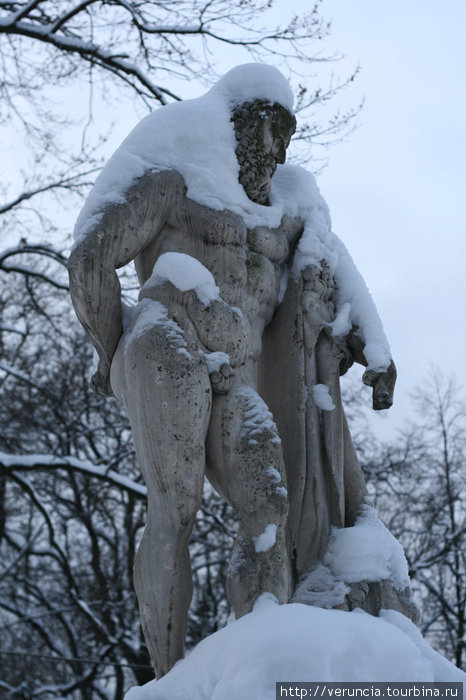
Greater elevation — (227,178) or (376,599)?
(227,178)

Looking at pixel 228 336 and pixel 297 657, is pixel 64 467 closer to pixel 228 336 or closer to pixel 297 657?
pixel 228 336

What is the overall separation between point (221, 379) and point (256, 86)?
1244 mm

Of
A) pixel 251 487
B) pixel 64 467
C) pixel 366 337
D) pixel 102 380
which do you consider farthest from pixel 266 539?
pixel 64 467

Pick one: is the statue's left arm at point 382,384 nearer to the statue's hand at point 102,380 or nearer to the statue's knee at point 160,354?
the statue's knee at point 160,354

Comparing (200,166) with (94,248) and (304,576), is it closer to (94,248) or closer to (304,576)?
(94,248)

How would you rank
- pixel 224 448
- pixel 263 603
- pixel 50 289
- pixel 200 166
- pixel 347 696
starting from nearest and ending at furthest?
pixel 347 696, pixel 263 603, pixel 224 448, pixel 200 166, pixel 50 289

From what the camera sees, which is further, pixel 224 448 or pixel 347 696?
pixel 224 448

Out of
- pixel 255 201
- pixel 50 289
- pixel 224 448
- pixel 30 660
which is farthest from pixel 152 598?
pixel 30 660

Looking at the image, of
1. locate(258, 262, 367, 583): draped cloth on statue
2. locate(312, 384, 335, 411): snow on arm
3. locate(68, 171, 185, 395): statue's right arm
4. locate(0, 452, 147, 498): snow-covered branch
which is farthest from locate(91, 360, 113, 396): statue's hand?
locate(0, 452, 147, 498): snow-covered branch

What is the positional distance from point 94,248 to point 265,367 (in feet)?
2.89

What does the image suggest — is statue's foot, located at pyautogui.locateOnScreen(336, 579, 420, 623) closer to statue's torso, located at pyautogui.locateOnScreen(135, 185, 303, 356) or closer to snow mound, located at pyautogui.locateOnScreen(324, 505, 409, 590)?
snow mound, located at pyautogui.locateOnScreen(324, 505, 409, 590)

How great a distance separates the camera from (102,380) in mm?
3691

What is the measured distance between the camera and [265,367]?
3.94 meters

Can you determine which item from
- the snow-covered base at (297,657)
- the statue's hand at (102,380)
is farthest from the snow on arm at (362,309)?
the snow-covered base at (297,657)
